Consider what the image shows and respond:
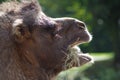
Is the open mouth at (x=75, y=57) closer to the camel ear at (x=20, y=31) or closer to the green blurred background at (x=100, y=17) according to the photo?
the camel ear at (x=20, y=31)

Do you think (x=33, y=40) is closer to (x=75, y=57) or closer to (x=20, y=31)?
(x=20, y=31)

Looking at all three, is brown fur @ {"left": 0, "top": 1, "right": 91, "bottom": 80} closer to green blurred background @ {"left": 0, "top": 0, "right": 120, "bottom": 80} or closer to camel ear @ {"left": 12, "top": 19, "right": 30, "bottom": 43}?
camel ear @ {"left": 12, "top": 19, "right": 30, "bottom": 43}

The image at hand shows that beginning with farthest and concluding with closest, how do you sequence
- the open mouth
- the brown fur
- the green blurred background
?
the green blurred background
the open mouth
the brown fur

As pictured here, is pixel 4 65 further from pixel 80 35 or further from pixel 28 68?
pixel 80 35

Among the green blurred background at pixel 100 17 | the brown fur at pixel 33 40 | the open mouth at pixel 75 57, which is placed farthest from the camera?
the green blurred background at pixel 100 17

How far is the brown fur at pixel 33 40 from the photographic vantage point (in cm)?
545

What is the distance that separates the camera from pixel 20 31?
5.55 m

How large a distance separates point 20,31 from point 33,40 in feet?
0.56

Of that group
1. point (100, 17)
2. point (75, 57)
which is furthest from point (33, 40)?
point (100, 17)

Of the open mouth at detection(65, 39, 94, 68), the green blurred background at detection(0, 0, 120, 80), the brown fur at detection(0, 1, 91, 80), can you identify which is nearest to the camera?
the brown fur at detection(0, 1, 91, 80)

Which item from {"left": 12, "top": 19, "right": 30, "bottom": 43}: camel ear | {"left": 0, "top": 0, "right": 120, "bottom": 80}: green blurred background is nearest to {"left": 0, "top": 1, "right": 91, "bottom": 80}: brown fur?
{"left": 12, "top": 19, "right": 30, "bottom": 43}: camel ear

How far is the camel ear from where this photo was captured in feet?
18.0

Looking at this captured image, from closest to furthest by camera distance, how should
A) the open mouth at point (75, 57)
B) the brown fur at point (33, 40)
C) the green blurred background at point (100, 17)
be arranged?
the brown fur at point (33, 40) → the open mouth at point (75, 57) → the green blurred background at point (100, 17)

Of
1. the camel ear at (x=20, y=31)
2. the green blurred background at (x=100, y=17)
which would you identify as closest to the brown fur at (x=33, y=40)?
the camel ear at (x=20, y=31)
